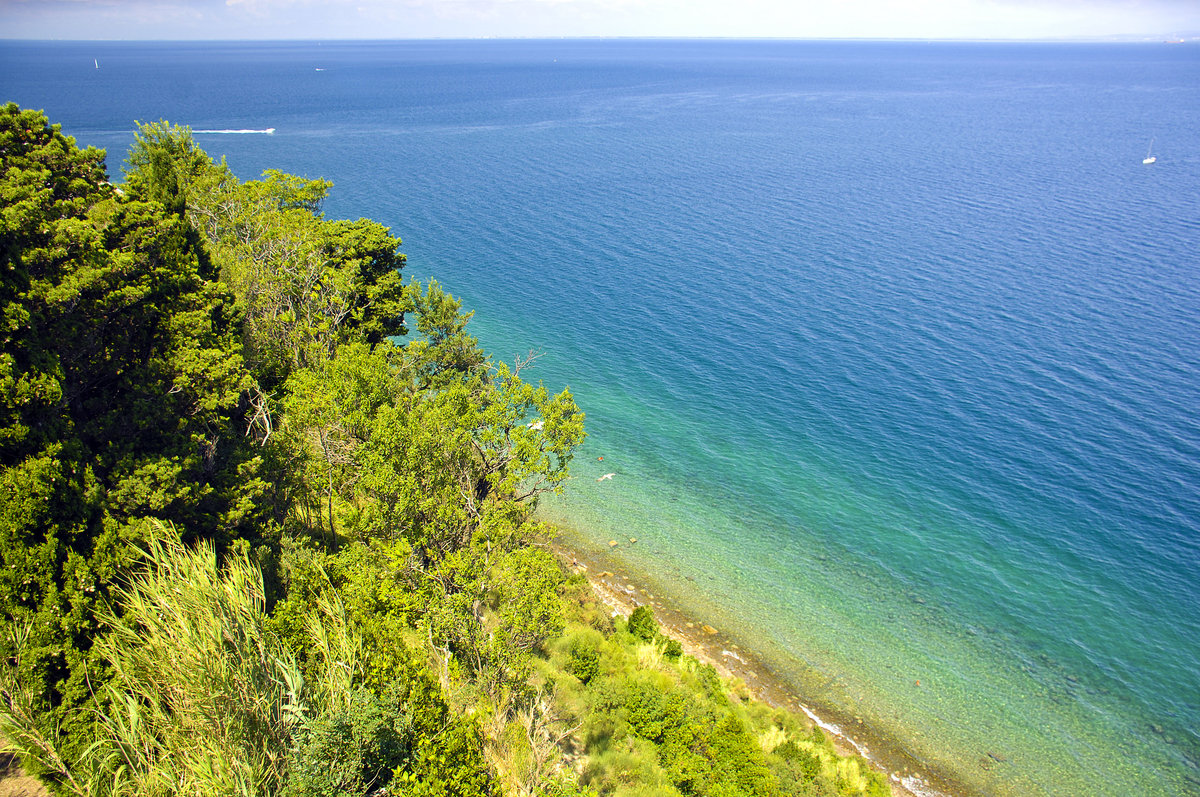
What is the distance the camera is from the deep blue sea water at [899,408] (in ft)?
103

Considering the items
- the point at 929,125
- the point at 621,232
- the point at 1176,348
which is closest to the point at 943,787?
the point at 1176,348

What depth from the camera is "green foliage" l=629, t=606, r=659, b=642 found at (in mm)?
30906

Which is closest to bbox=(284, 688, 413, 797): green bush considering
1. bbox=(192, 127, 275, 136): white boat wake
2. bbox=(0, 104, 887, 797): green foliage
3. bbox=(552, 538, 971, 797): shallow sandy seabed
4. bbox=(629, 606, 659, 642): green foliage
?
bbox=(0, 104, 887, 797): green foliage

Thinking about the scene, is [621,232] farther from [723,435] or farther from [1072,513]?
[1072,513]

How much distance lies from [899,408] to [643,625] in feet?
102

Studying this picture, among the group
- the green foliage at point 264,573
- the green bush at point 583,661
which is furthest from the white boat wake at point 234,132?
the green bush at point 583,661

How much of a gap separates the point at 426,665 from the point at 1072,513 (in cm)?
4114

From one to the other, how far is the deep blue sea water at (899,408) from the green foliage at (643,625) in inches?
177

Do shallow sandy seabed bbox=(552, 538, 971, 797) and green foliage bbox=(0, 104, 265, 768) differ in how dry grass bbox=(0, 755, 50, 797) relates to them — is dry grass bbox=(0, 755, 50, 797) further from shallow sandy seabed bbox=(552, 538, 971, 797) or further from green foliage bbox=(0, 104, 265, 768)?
shallow sandy seabed bbox=(552, 538, 971, 797)

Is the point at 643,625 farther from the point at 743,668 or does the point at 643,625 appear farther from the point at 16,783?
the point at 16,783

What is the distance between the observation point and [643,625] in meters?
31.2

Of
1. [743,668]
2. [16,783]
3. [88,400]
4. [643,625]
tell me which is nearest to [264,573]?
[88,400]

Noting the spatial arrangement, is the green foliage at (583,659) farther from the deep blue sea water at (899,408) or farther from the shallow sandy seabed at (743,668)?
the deep blue sea water at (899,408)

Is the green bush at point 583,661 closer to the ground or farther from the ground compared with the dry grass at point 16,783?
closer to the ground
